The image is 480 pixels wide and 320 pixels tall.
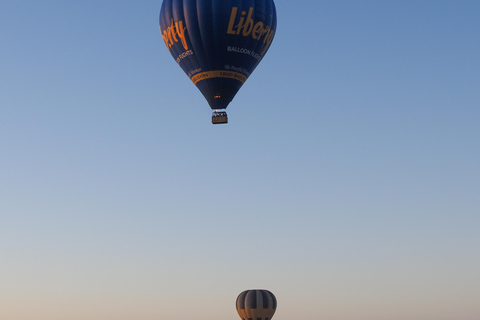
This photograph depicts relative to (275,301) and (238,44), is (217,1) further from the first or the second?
(275,301)

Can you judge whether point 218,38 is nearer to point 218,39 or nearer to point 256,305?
point 218,39

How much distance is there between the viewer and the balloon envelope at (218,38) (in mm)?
69125

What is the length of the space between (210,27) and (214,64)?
2.84 m

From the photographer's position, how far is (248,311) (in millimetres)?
98375

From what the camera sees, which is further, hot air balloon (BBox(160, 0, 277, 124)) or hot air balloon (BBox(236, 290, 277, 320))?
hot air balloon (BBox(236, 290, 277, 320))

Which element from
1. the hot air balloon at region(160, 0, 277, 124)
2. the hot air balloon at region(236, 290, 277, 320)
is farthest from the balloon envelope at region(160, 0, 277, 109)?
the hot air balloon at region(236, 290, 277, 320)

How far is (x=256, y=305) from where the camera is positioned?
9825 centimetres

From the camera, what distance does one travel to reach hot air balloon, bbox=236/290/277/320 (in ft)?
322

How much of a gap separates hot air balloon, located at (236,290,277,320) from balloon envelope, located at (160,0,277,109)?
32636 millimetres

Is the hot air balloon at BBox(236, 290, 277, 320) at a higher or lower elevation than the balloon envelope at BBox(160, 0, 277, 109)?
lower

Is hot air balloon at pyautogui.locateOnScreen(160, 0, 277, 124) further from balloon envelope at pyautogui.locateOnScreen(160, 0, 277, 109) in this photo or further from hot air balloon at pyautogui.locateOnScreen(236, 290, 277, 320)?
hot air balloon at pyautogui.locateOnScreen(236, 290, 277, 320)

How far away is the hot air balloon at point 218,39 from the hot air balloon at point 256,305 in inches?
1266

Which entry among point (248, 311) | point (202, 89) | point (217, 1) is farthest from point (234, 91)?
point (248, 311)

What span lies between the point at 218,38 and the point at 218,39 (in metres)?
0.09
